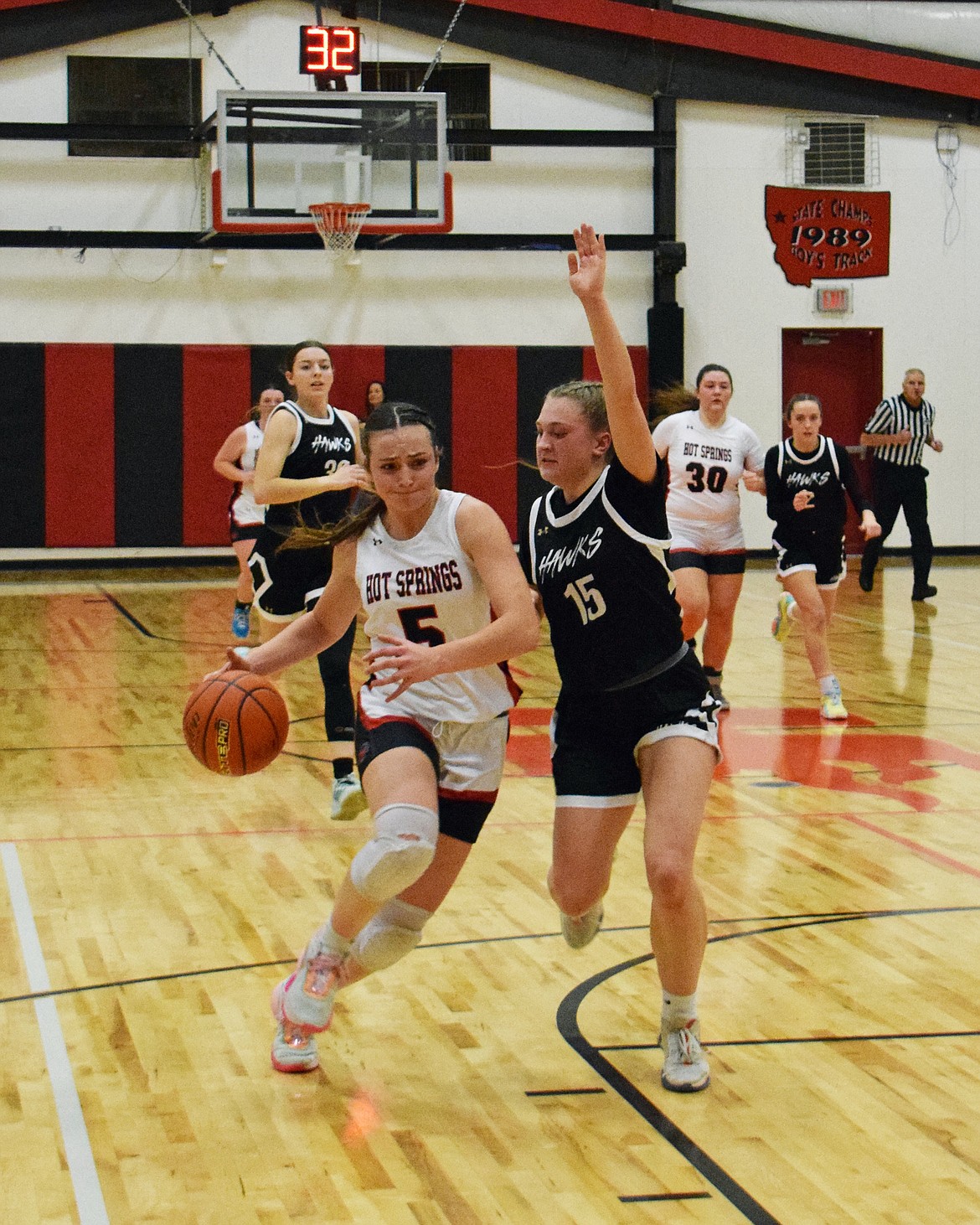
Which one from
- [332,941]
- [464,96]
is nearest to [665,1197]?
[332,941]

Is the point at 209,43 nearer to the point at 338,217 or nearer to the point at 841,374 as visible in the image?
the point at 338,217

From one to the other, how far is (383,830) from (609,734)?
1.87 ft

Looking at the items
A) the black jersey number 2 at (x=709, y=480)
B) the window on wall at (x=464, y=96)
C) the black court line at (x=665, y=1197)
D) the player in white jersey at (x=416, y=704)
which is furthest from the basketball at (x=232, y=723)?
the window on wall at (x=464, y=96)

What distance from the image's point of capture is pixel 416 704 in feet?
12.6

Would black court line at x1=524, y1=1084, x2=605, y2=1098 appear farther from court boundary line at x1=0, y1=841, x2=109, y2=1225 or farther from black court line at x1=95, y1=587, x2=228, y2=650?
black court line at x1=95, y1=587, x2=228, y2=650

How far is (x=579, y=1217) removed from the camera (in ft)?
10.1

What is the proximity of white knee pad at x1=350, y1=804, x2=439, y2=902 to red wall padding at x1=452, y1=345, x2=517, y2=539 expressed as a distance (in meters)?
14.6

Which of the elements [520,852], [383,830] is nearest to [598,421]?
[383,830]

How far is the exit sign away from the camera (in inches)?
741

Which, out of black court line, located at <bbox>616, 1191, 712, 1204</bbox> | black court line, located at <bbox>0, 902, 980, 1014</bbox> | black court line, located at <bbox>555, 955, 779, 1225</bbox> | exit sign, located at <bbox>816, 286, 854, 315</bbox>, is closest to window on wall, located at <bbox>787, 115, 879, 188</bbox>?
exit sign, located at <bbox>816, 286, 854, 315</bbox>

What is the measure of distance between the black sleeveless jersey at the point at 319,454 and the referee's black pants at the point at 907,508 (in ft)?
29.3

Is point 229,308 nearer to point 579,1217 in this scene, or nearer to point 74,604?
point 74,604

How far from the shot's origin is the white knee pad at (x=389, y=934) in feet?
12.5

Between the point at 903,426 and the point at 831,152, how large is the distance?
14.9ft
